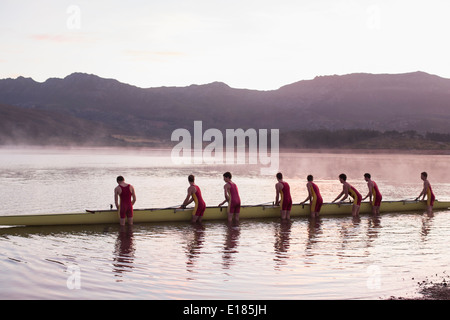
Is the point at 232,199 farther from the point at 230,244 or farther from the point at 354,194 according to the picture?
the point at 354,194

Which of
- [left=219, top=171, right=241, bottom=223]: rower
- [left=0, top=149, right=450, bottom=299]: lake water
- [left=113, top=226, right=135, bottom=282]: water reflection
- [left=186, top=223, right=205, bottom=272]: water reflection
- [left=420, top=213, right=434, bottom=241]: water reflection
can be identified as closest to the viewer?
[left=0, top=149, right=450, bottom=299]: lake water

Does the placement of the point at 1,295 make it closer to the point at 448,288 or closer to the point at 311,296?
the point at 311,296

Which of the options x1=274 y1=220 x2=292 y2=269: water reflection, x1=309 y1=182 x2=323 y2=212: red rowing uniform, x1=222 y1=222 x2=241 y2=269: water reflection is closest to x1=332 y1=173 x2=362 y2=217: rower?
x1=309 y1=182 x2=323 y2=212: red rowing uniform

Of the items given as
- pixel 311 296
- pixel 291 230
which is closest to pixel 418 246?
pixel 291 230

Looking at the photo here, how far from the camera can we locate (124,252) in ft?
49.8

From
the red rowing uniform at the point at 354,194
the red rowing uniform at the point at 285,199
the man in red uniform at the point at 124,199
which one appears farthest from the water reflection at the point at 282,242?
the man in red uniform at the point at 124,199

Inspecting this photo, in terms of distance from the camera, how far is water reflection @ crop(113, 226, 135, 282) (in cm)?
1309

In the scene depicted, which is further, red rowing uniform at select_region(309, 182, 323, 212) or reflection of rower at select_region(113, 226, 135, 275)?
red rowing uniform at select_region(309, 182, 323, 212)

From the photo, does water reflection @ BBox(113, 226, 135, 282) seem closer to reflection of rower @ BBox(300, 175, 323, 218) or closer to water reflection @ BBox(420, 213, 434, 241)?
reflection of rower @ BBox(300, 175, 323, 218)

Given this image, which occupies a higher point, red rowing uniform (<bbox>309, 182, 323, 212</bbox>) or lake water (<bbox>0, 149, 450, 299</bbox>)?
red rowing uniform (<bbox>309, 182, 323, 212</bbox>)

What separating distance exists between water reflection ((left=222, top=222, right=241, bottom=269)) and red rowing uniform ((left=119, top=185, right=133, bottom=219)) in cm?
363

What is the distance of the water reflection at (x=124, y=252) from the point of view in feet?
43.0

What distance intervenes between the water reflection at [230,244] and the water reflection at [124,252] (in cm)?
247

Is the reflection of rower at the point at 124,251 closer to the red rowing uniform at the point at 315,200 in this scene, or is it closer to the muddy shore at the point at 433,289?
the muddy shore at the point at 433,289
